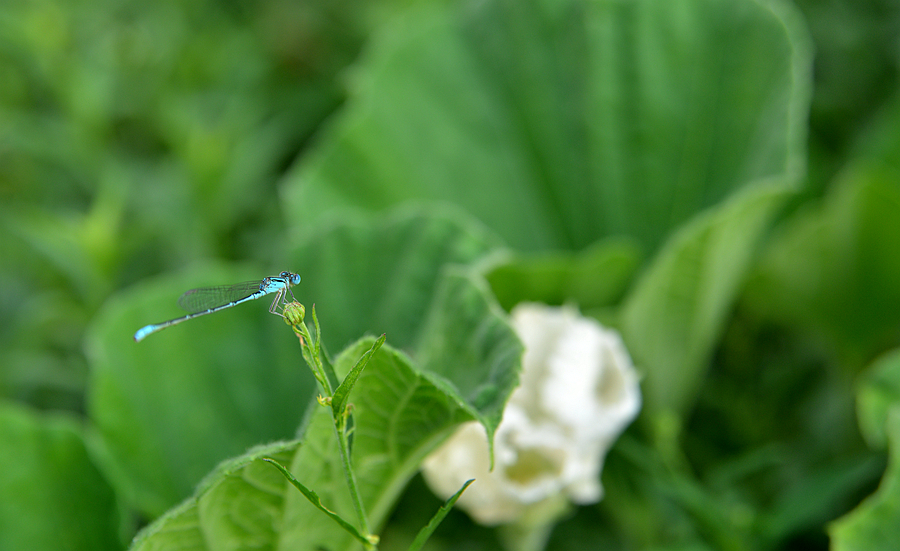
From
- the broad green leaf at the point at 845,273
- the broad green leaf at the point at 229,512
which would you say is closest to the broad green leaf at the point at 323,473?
the broad green leaf at the point at 229,512

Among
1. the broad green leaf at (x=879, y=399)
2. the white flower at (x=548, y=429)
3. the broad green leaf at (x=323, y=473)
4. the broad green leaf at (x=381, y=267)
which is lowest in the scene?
the broad green leaf at (x=879, y=399)

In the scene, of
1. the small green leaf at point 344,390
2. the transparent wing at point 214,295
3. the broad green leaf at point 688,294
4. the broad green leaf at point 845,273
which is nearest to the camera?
the small green leaf at point 344,390

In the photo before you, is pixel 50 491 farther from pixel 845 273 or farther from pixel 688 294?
pixel 845 273

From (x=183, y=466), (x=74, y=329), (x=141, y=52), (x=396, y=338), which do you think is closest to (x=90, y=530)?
(x=183, y=466)

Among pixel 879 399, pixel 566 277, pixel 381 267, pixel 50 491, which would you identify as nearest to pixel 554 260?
pixel 566 277

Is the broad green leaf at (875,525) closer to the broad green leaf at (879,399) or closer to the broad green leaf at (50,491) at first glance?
the broad green leaf at (879,399)

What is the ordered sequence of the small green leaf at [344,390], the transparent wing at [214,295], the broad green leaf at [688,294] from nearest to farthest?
the small green leaf at [344,390]
the transparent wing at [214,295]
the broad green leaf at [688,294]

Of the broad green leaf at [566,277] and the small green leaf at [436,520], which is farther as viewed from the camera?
the broad green leaf at [566,277]

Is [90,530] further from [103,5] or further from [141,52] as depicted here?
[103,5]
